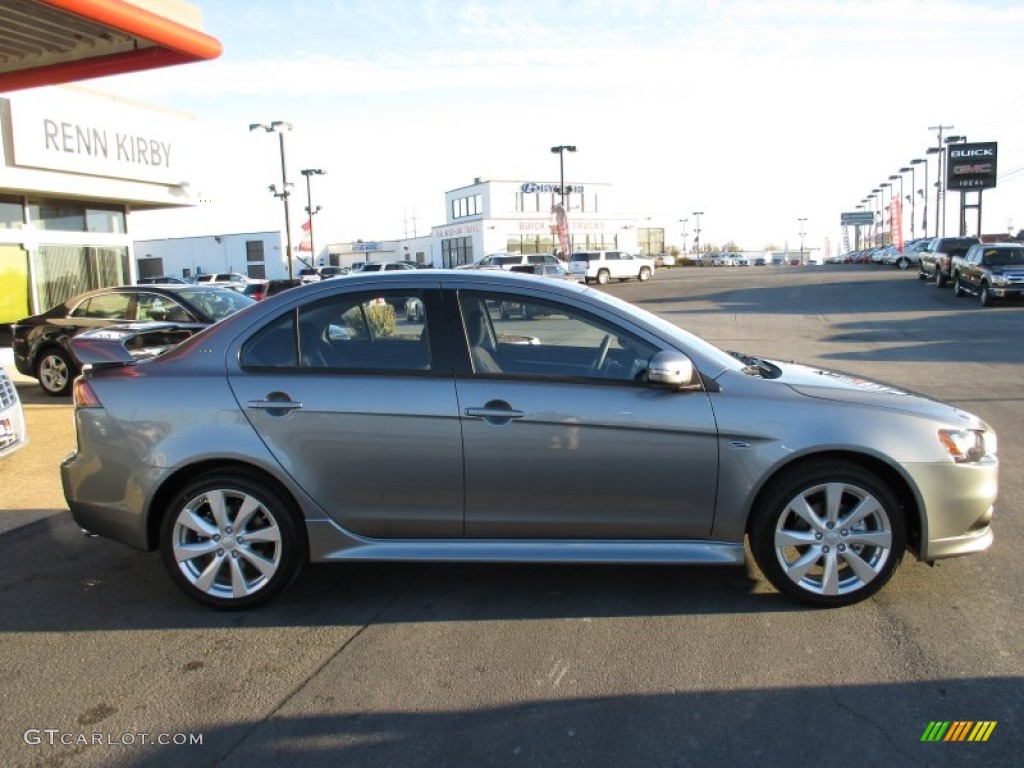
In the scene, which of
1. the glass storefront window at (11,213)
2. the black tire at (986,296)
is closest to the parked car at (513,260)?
the black tire at (986,296)

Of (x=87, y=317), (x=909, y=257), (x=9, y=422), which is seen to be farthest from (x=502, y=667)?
(x=909, y=257)

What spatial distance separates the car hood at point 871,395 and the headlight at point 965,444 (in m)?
0.06

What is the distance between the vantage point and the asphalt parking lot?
3.12 meters

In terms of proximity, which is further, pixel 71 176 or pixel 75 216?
pixel 75 216

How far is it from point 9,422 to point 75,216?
9972 millimetres

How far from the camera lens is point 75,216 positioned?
15.2 metres

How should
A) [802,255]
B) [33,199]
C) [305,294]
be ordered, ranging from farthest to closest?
[802,255]
[33,199]
[305,294]

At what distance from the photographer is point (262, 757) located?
3088mm

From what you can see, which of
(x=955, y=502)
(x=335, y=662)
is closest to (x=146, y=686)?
(x=335, y=662)

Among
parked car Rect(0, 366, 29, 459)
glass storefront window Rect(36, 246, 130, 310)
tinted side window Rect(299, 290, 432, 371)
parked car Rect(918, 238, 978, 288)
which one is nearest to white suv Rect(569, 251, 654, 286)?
parked car Rect(918, 238, 978, 288)

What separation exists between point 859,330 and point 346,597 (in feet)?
59.3

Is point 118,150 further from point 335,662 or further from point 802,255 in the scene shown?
point 802,255

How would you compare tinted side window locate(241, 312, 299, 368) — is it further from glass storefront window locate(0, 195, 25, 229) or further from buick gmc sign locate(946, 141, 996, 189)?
buick gmc sign locate(946, 141, 996, 189)
